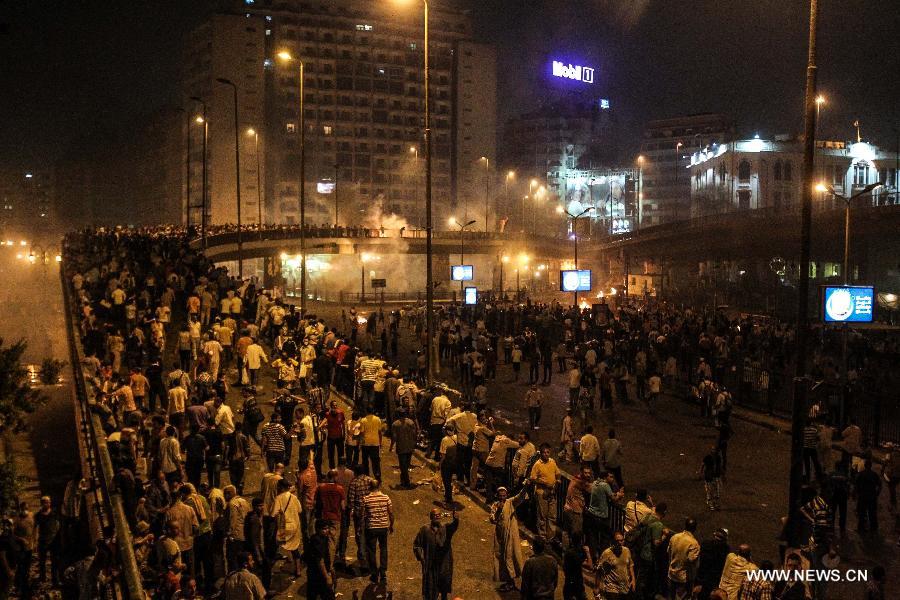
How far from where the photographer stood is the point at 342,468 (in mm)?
11305

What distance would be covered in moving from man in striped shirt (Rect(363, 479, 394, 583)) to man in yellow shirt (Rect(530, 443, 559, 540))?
246 centimetres

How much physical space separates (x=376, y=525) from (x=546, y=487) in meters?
2.73

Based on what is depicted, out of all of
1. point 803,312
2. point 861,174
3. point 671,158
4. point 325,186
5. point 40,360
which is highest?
point 671,158

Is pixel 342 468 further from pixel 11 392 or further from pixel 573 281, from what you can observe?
pixel 573 281

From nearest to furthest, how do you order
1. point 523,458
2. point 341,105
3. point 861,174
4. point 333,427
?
point 523,458 → point 333,427 → point 861,174 → point 341,105

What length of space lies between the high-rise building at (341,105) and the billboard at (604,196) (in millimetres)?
20714

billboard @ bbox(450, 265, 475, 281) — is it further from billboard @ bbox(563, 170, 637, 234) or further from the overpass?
billboard @ bbox(563, 170, 637, 234)

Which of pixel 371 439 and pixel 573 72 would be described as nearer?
pixel 371 439

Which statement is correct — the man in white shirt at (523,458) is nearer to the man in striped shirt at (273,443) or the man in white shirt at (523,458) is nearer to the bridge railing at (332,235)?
the man in striped shirt at (273,443)

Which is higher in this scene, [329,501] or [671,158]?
[671,158]

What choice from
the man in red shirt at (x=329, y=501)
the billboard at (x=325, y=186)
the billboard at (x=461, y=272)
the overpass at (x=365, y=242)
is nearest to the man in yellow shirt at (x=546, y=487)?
the man in red shirt at (x=329, y=501)

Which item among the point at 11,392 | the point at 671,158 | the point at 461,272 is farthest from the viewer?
the point at 671,158

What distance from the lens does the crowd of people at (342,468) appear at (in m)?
9.53

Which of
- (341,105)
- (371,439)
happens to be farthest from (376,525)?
(341,105)
